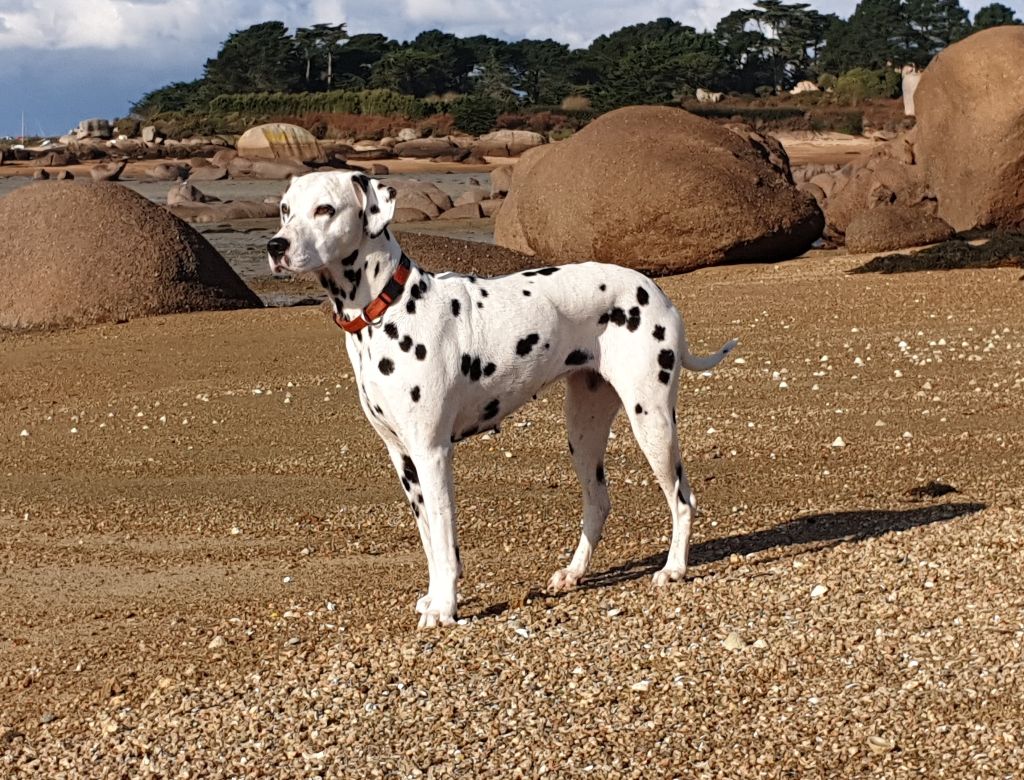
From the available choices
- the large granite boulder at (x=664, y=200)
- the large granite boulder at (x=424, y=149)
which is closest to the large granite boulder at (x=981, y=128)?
the large granite boulder at (x=664, y=200)

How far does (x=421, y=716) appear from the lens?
5.91m

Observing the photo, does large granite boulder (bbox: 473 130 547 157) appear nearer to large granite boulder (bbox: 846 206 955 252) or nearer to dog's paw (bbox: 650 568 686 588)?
large granite boulder (bbox: 846 206 955 252)

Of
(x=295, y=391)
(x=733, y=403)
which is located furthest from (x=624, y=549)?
(x=295, y=391)

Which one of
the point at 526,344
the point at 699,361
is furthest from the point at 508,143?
the point at 526,344

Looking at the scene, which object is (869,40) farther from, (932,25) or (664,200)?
(664,200)

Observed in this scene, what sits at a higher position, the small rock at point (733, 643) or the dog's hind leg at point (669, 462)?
the dog's hind leg at point (669, 462)

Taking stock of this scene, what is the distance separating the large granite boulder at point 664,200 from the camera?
2128cm

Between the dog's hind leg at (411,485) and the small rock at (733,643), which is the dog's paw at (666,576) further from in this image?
the dog's hind leg at (411,485)

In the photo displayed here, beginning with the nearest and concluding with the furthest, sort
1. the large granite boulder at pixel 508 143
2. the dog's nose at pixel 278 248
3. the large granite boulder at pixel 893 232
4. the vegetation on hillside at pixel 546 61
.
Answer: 1. the dog's nose at pixel 278 248
2. the large granite boulder at pixel 893 232
3. the large granite boulder at pixel 508 143
4. the vegetation on hillside at pixel 546 61

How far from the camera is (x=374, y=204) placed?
6.67 meters

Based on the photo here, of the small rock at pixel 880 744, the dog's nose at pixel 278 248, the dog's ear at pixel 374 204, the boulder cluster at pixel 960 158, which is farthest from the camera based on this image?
the boulder cluster at pixel 960 158

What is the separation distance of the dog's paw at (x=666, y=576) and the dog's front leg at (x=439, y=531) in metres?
0.99

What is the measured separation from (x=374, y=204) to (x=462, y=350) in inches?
28.8

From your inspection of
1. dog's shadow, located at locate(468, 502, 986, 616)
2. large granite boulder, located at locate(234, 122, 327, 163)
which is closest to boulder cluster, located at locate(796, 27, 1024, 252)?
dog's shadow, located at locate(468, 502, 986, 616)
